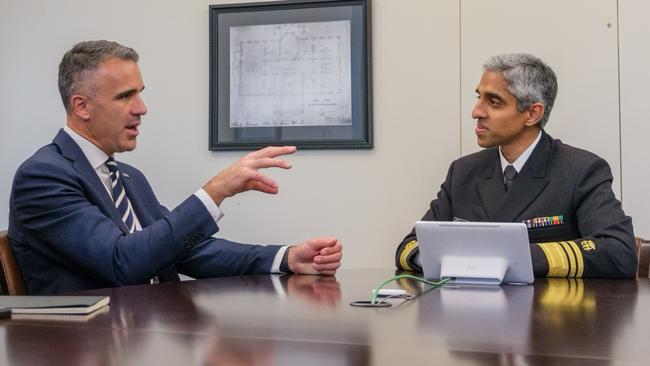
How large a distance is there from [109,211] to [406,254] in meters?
0.97

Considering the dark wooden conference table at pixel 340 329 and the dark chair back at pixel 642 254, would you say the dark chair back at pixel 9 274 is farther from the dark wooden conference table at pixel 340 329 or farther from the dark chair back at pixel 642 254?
the dark chair back at pixel 642 254

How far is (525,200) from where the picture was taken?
272 centimetres

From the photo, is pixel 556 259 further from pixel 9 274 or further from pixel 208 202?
pixel 9 274

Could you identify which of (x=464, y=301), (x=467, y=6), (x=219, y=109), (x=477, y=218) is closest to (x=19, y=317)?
(x=464, y=301)

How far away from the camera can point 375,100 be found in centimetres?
327

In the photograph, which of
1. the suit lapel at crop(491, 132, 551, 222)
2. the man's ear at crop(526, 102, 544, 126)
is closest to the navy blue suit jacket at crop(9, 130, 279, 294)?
the suit lapel at crop(491, 132, 551, 222)

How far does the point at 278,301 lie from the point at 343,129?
158cm

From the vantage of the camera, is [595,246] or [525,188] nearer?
[595,246]

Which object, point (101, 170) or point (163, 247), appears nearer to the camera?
point (163, 247)

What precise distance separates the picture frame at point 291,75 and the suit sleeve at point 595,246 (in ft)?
Answer: 3.25

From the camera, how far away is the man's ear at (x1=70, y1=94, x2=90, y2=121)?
8.44 feet

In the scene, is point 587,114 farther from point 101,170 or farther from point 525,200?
point 101,170

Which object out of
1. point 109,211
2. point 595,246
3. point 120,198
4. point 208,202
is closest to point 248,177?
point 208,202

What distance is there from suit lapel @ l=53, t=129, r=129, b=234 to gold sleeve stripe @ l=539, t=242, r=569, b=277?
1.30 m
